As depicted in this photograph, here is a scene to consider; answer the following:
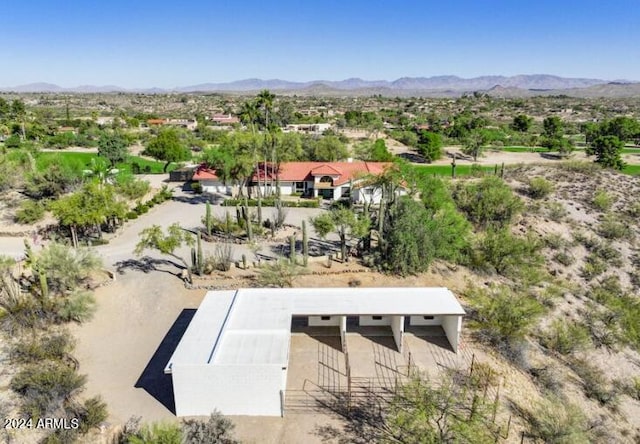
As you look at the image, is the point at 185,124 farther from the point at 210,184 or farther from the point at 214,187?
the point at 214,187

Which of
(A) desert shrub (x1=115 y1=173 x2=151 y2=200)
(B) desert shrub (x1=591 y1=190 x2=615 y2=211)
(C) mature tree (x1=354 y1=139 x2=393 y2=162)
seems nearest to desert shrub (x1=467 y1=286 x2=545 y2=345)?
(B) desert shrub (x1=591 y1=190 x2=615 y2=211)

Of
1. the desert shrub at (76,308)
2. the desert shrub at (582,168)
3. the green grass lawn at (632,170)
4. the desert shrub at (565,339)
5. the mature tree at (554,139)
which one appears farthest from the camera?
the mature tree at (554,139)

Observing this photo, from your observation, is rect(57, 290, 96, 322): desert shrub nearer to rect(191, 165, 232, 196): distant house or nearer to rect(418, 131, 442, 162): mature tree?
rect(191, 165, 232, 196): distant house

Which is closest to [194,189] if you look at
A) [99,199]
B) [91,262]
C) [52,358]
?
[99,199]

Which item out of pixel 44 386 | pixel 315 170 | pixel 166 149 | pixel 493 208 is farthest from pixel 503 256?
pixel 166 149

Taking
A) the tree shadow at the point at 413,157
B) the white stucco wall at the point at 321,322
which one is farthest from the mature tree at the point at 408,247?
the tree shadow at the point at 413,157

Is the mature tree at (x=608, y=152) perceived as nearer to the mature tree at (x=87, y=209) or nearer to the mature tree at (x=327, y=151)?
the mature tree at (x=327, y=151)
